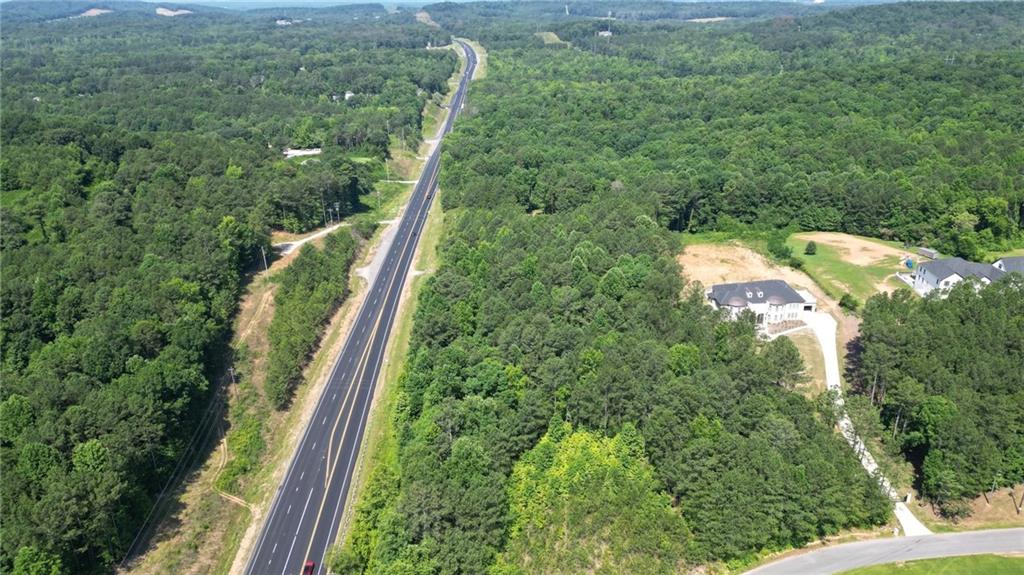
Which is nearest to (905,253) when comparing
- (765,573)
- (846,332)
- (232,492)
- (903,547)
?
(846,332)

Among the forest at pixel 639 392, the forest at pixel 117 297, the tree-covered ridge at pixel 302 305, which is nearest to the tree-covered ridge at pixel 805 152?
the forest at pixel 639 392

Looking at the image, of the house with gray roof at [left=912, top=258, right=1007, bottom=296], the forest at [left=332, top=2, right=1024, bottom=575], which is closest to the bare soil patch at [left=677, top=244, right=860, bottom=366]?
the forest at [left=332, top=2, right=1024, bottom=575]

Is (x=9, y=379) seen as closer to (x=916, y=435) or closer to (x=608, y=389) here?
(x=608, y=389)

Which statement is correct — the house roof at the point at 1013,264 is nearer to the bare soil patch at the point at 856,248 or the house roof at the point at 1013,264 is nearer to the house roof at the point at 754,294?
the bare soil patch at the point at 856,248

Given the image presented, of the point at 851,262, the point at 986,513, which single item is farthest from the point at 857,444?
the point at 851,262

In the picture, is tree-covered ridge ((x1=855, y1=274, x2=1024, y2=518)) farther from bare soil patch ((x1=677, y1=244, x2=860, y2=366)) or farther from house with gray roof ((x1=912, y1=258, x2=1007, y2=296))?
bare soil patch ((x1=677, y1=244, x2=860, y2=366))

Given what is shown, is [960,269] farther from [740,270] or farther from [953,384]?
[953,384]
